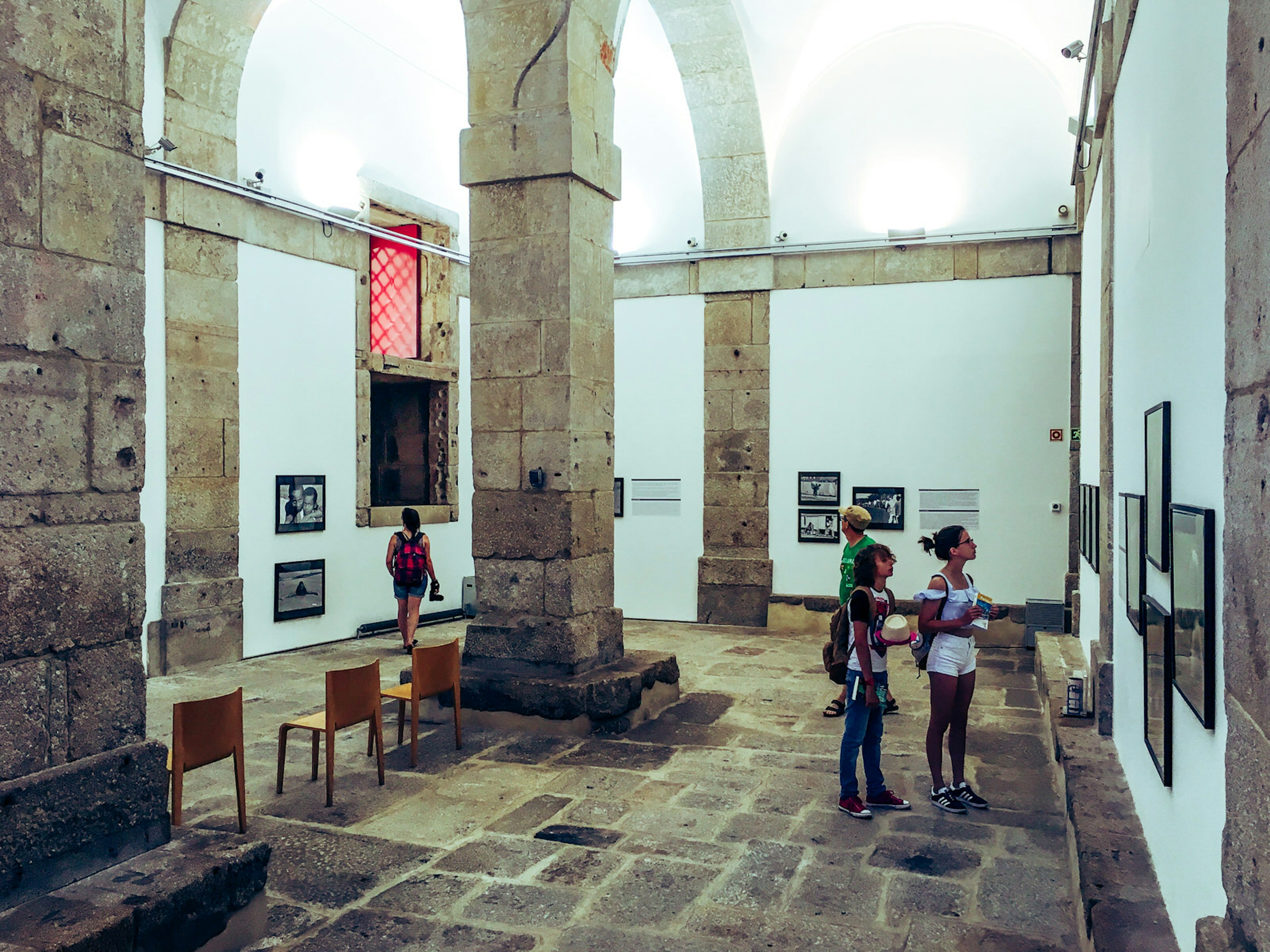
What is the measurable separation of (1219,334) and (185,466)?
320 inches

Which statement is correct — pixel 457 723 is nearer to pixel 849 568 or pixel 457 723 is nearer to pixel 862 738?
pixel 862 738

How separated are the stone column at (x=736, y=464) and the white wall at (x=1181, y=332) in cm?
683

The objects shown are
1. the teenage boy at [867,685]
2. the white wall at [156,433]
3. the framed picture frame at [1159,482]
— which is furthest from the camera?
the white wall at [156,433]

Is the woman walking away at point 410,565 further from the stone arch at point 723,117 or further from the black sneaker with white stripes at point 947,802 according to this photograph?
the black sneaker with white stripes at point 947,802

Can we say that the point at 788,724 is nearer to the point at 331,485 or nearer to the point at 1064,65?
the point at 331,485

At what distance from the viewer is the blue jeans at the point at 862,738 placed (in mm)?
4957

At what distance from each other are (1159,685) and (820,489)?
26.1 feet

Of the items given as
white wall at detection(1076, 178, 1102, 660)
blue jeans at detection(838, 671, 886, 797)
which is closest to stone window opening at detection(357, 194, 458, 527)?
white wall at detection(1076, 178, 1102, 660)

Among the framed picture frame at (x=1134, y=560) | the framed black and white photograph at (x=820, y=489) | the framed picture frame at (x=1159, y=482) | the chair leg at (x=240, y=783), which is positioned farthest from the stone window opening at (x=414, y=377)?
the framed picture frame at (x=1159, y=482)

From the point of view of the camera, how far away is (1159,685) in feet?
10.5

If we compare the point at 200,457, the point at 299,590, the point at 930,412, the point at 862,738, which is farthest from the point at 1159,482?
the point at 299,590

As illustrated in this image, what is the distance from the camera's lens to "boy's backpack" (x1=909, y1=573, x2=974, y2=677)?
499 centimetres

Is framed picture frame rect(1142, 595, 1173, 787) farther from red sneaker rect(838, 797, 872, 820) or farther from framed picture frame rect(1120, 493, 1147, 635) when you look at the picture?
red sneaker rect(838, 797, 872, 820)

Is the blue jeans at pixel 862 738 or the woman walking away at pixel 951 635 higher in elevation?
the woman walking away at pixel 951 635
